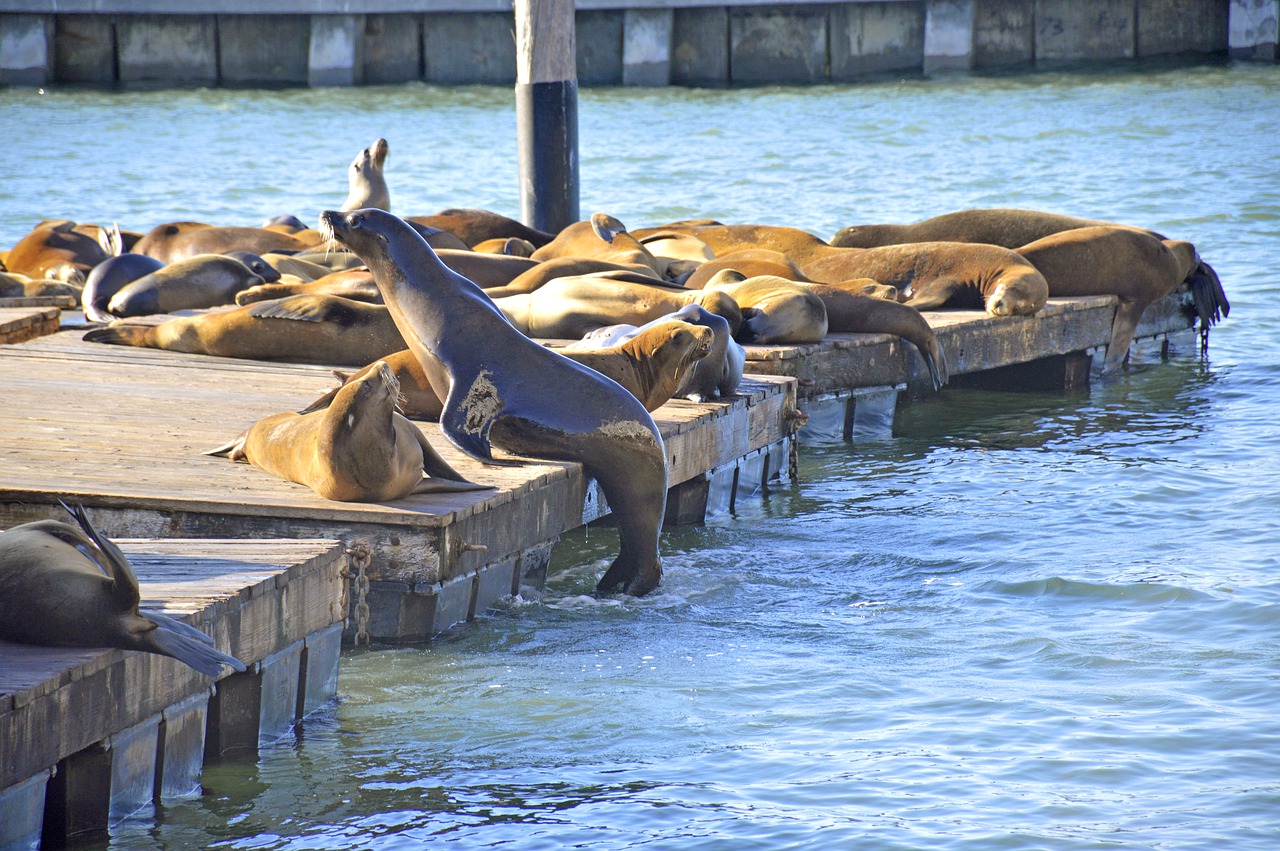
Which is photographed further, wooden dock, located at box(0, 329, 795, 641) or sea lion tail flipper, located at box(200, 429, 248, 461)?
sea lion tail flipper, located at box(200, 429, 248, 461)

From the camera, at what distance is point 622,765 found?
3.90 metres

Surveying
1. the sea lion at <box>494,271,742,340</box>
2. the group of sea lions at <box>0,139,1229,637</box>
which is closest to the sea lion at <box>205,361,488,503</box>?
A: the group of sea lions at <box>0,139,1229,637</box>

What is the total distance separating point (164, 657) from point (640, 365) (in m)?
2.46

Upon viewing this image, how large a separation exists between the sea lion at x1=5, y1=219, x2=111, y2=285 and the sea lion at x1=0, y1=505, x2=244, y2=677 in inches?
270

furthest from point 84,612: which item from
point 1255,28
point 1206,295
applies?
point 1255,28

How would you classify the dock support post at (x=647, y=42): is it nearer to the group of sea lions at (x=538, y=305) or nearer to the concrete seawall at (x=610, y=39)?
the concrete seawall at (x=610, y=39)

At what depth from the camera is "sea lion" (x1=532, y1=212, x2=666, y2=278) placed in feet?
28.2

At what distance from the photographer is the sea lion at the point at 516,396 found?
5.20m

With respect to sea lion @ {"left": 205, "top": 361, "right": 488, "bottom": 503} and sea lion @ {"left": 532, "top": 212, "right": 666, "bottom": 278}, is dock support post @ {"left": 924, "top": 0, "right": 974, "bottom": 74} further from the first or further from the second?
sea lion @ {"left": 205, "top": 361, "right": 488, "bottom": 503}

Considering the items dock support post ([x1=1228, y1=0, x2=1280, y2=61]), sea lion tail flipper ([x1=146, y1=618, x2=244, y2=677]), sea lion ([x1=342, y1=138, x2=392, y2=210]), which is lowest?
sea lion tail flipper ([x1=146, y1=618, x2=244, y2=677])

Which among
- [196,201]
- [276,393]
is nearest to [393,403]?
[276,393]

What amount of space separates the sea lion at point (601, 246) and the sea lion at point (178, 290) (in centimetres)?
174

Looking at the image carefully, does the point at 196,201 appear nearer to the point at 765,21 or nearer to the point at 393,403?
the point at 765,21

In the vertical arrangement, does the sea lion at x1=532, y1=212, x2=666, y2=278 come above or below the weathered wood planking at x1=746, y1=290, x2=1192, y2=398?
above
